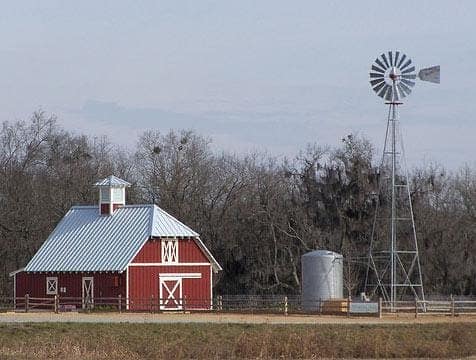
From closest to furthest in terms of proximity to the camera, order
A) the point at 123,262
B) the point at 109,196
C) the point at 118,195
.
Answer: the point at 123,262 < the point at 109,196 < the point at 118,195

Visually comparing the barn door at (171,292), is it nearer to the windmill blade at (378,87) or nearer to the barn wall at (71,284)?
the barn wall at (71,284)

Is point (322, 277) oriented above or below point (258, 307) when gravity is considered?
above

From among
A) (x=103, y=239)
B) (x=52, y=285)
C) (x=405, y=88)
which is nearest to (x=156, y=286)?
(x=103, y=239)

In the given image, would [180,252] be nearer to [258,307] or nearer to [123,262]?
[123,262]

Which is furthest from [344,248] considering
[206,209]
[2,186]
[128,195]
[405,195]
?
[2,186]

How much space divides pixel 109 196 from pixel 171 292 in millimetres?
7531

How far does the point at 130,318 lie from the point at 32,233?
30.7m

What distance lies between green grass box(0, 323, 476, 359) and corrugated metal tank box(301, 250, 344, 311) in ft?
50.7

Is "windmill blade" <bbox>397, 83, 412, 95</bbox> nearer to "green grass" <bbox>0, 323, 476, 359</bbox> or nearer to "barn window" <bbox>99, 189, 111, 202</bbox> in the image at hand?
"green grass" <bbox>0, 323, 476, 359</bbox>

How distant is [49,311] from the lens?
201 feet

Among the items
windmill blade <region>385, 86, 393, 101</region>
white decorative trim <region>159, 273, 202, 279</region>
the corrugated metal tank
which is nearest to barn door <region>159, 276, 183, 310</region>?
white decorative trim <region>159, 273, 202, 279</region>

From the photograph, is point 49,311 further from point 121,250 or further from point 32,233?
point 32,233

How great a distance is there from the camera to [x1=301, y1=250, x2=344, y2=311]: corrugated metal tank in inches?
2473

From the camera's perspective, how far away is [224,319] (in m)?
51.4
